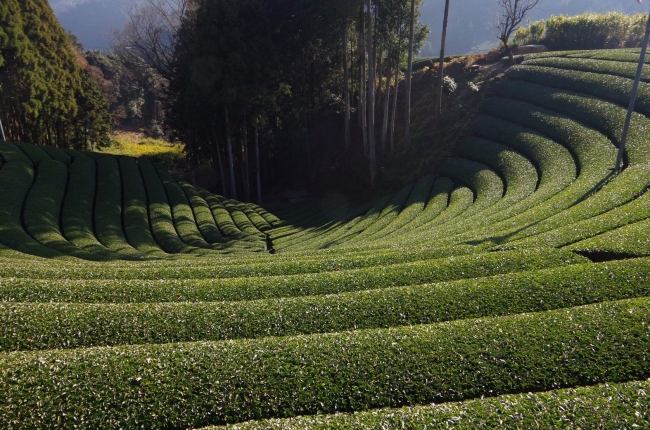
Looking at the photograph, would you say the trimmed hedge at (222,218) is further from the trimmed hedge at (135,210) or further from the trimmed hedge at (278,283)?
the trimmed hedge at (278,283)

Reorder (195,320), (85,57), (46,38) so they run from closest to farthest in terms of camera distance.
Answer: (195,320) → (46,38) → (85,57)

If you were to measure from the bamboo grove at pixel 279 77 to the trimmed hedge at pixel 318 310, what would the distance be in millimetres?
27155

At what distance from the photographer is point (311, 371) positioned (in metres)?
8.24

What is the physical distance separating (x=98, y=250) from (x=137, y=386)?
15303 mm

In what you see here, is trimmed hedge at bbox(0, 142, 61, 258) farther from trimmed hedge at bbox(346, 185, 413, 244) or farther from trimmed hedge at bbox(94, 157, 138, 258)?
trimmed hedge at bbox(346, 185, 413, 244)

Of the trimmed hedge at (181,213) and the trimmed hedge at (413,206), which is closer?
the trimmed hedge at (413,206)

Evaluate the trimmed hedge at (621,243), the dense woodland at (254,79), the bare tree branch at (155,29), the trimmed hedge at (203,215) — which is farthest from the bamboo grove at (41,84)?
the trimmed hedge at (621,243)

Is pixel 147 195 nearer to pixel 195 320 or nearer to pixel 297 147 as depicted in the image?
pixel 297 147

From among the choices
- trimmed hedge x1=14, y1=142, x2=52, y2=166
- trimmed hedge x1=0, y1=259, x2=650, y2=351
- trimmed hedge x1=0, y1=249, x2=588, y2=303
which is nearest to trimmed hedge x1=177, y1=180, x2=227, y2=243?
trimmed hedge x1=14, y1=142, x2=52, y2=166

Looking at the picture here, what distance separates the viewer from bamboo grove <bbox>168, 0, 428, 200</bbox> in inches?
1410

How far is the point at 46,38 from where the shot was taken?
136 ft

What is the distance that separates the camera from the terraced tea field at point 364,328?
24.0 ft

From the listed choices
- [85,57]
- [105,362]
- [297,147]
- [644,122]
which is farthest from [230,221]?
[85,57]

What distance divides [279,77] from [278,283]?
114 ft
